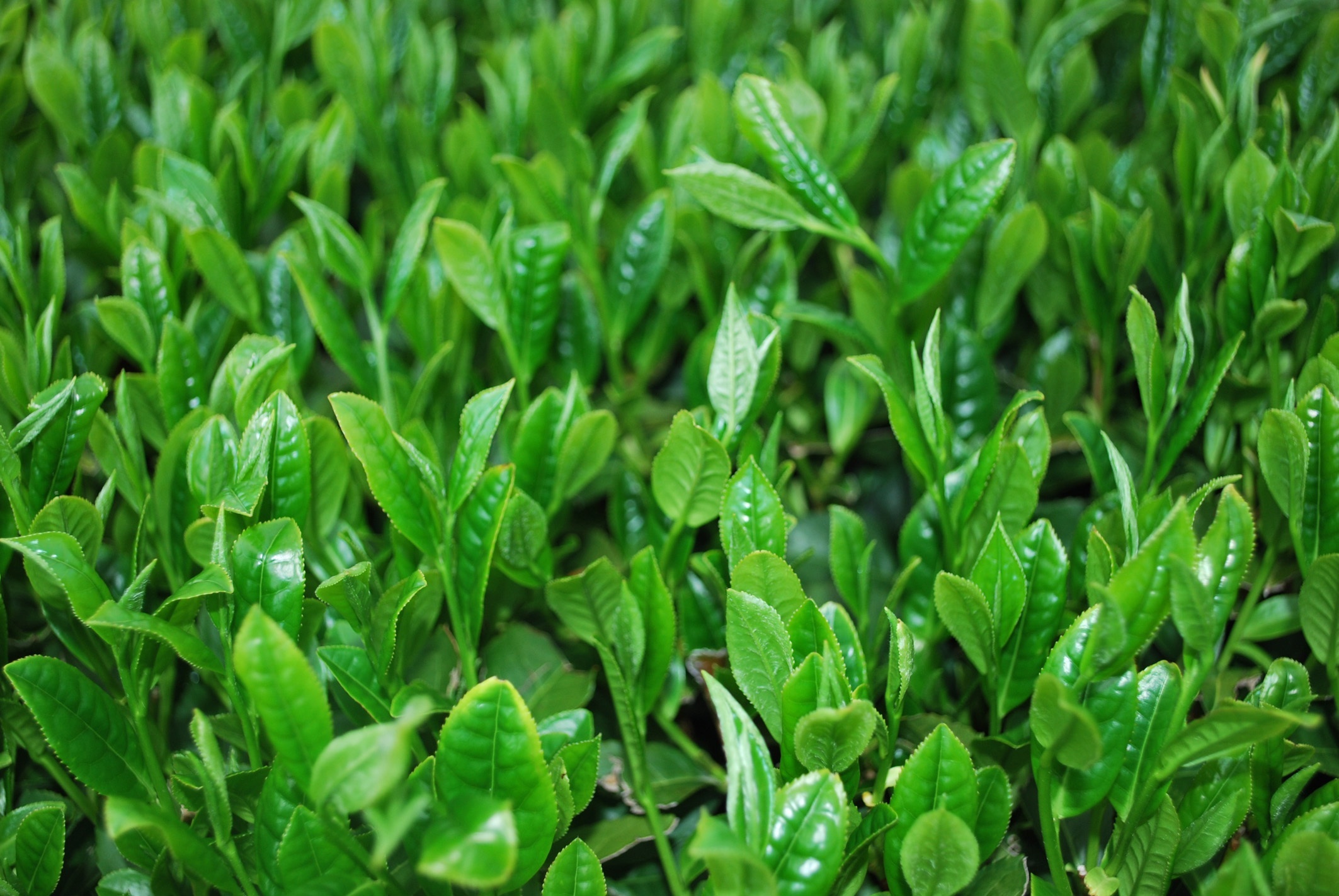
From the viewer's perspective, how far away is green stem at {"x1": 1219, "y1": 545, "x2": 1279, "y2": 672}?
3.61ft

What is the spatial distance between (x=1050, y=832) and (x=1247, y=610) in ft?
1.22

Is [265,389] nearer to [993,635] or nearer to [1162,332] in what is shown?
[993,635]

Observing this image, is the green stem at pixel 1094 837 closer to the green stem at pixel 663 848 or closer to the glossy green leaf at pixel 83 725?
the green stem at pixel 663 848

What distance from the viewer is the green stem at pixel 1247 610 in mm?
1100

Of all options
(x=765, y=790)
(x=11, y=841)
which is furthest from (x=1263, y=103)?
(x=11, y=841)

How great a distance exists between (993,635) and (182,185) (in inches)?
47.1

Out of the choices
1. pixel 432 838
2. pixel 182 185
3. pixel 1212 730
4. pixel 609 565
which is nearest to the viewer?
pixel 432 838

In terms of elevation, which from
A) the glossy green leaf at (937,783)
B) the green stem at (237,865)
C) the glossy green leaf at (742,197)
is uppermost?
the glossy green leaf at (742,197)

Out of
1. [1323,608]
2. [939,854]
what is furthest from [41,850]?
[1323,608]

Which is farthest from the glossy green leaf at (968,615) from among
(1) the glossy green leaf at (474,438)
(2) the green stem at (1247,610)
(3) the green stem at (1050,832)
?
(1) the glossy green leaf at (474,438)

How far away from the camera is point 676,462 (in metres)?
1.04

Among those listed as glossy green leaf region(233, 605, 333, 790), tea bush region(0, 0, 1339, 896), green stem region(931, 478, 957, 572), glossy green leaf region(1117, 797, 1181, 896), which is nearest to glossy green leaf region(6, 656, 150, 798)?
tea bush region(0, 0, 1339, 896)

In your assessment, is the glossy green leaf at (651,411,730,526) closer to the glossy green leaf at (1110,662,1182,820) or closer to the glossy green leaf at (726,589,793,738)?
the glossy green leaf at (726,589,793,738)

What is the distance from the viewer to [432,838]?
0.69m
